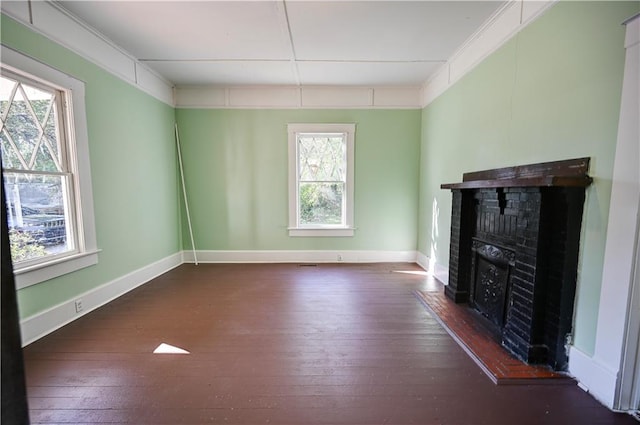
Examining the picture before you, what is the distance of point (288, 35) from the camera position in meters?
2.78

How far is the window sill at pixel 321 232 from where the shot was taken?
4.48 m

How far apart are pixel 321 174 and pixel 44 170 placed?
3240 mm

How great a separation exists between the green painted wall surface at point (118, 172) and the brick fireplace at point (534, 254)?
3728 millimetres

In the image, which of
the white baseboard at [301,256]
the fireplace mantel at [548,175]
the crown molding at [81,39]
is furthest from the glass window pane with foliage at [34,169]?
the fireplace mantel at [548,175]

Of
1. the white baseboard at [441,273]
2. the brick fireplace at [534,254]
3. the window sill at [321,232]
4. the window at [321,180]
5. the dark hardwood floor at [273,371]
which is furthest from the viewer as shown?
the window sill at [321,232]

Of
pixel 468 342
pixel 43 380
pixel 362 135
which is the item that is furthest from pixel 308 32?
pixel 43 380

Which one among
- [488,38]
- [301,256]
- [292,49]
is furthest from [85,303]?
[488,38]

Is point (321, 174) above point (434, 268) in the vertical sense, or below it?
above

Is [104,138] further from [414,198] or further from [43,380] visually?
[414,198]

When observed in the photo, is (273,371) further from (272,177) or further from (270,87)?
(270,87)

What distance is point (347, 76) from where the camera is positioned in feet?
12.5

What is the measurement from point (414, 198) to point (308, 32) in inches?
114

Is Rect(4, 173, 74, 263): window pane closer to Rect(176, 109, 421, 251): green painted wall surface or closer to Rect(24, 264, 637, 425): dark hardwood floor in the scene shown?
Rect(24, 264, 637, 425): dark hardwood floor

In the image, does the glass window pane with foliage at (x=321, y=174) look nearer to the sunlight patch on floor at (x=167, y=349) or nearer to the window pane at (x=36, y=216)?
the sunlight patch on floor at (x=167, y=349)
